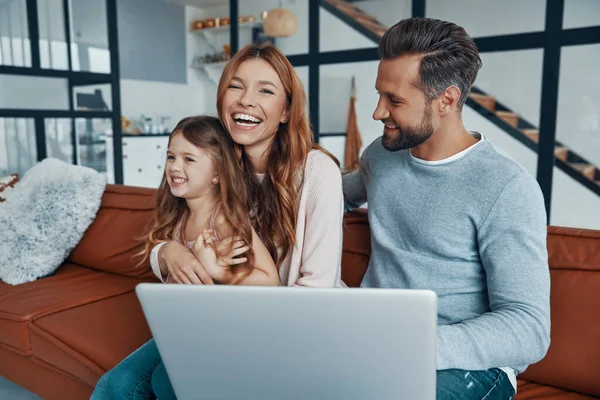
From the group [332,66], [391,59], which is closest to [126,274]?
[391,59]

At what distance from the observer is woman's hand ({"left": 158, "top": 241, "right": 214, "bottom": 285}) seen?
3.95 ft

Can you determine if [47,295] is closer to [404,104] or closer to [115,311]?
[115,311]

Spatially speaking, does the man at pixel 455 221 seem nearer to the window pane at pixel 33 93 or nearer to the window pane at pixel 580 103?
the window pane at pixel 580 103

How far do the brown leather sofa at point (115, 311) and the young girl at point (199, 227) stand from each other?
10.7 inches

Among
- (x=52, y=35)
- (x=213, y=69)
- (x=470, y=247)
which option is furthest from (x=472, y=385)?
(x=213, y=69)

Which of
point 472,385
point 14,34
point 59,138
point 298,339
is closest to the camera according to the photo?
point 298,339

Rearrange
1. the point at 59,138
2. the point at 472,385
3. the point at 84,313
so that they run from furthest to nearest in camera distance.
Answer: the point at 59,138 → the point at 84,313 → the point at 472,385

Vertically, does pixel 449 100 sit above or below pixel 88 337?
above

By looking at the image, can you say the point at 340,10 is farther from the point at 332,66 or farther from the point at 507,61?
the point at 507,61

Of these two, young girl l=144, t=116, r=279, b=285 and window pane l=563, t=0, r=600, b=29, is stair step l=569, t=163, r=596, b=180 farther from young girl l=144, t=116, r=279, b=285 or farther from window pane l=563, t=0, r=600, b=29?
young girl l=144, t=116, r=279, b=285

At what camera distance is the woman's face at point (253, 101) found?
124cm

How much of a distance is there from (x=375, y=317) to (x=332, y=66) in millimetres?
3460

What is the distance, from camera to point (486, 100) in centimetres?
323

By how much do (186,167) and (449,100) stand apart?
643 mm
